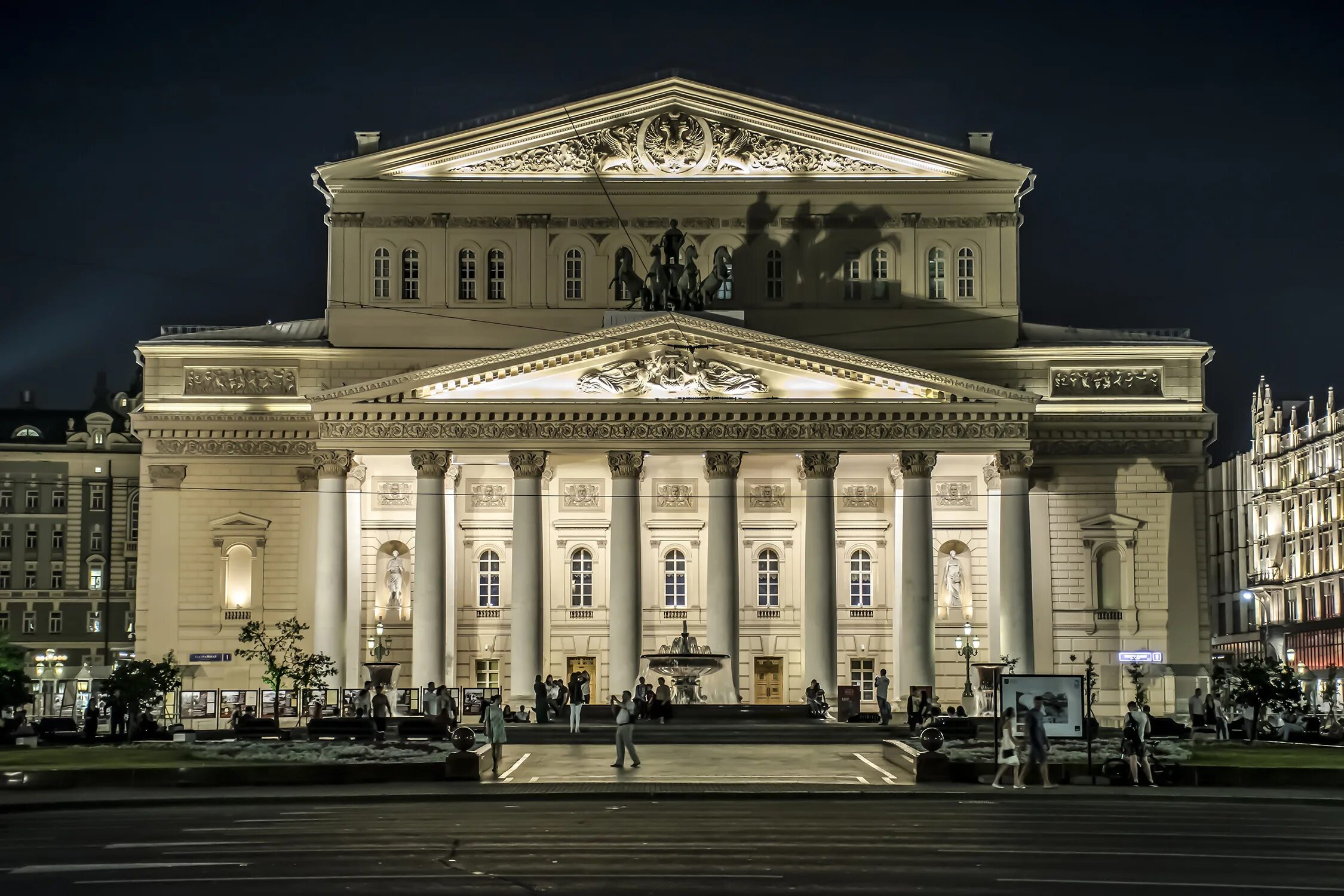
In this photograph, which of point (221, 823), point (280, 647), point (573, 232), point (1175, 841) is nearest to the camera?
point (1175, 841)

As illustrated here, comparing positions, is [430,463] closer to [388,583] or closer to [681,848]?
[388,583]

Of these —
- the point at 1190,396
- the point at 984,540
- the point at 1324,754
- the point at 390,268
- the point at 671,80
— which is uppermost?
the point at 671,80

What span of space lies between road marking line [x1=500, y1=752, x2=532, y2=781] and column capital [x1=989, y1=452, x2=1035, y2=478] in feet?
82.2

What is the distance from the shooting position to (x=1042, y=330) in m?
76.0

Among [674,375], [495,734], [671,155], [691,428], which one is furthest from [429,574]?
[495,734]

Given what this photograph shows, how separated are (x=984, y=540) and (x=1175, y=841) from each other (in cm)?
4701

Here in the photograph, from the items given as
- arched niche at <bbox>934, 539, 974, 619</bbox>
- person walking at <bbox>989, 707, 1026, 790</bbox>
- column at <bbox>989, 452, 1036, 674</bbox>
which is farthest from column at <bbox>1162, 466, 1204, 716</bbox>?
person walking at <bbox>989, 707, 1026, 790</bbox>

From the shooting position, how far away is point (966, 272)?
75000 millimetres

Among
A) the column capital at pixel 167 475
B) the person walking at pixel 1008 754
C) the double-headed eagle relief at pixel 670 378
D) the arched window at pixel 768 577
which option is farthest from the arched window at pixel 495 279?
the person walking at pixel 1008 754

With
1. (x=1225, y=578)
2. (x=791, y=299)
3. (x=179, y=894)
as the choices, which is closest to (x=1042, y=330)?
(x=791, y=299)

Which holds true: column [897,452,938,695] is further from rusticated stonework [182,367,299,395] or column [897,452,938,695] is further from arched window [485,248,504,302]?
rusticated stonework [182,367,299,395]

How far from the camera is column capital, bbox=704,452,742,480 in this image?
66688 mm

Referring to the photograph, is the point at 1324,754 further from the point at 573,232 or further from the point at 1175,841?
the point at 573,232

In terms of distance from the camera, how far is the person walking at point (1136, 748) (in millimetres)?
39094
